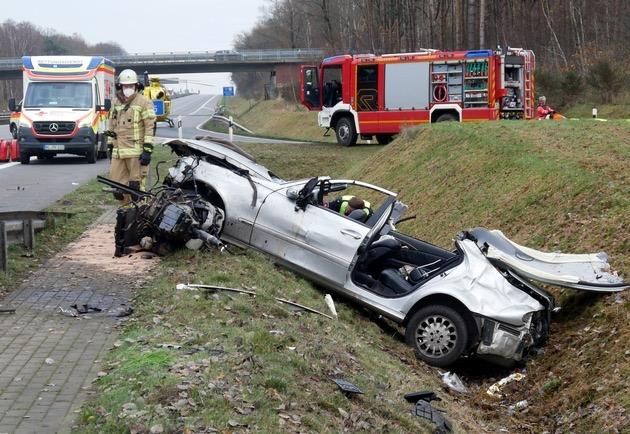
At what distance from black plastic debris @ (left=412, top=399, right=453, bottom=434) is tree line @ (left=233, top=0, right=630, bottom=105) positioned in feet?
106

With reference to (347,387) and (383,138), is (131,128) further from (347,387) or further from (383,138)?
(383,138)

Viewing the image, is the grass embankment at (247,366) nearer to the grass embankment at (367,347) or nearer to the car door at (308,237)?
the grass embankment at (367,347)

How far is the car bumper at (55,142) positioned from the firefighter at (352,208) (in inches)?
618

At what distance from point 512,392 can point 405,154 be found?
463 inches

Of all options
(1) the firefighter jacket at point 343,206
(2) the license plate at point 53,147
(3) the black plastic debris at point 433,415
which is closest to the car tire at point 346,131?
(2) the license plate at point 53,147

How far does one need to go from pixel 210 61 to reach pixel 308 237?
296ft

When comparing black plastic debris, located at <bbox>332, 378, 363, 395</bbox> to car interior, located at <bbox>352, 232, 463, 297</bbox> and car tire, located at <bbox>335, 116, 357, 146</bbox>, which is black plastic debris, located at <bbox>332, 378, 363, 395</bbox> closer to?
car interior, located at <bbox>352, 232, 463, 297</bbox>

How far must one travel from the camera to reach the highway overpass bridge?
93125mm

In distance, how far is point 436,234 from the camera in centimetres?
1409

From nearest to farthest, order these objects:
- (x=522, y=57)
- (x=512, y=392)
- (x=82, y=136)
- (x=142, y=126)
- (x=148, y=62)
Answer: (x=512, y=392) < (x=142, y=126) < (x=82, y=136) < (x=522, y=57) < (x=148, y=62)

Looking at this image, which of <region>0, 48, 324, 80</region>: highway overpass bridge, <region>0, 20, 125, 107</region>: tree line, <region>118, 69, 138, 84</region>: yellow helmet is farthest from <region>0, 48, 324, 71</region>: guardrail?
<region>118, 69, 138, 84</region>: yellow helmet

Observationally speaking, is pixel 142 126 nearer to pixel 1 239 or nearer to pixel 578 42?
pixel 1 239

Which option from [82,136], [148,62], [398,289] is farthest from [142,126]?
[148,62]

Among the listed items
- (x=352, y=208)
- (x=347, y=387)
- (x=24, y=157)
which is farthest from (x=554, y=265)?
(x=24, y=157)
